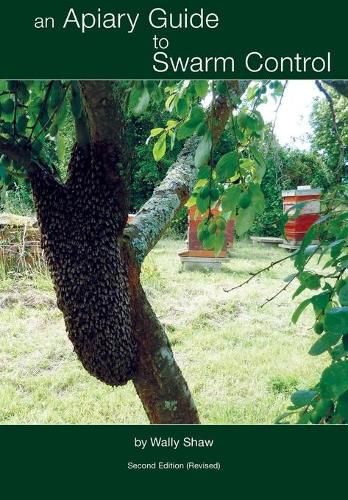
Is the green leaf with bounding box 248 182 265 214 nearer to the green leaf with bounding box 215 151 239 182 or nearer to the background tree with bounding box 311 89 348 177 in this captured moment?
the green leaf with bounding box 215 151 239 182

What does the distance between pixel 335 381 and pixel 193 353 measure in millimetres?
1216

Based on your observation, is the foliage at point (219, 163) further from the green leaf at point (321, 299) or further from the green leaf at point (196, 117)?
the green leaf at point (321, 299)

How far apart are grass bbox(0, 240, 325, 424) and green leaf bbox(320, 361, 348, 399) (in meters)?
0.92

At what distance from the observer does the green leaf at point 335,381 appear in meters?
0.34

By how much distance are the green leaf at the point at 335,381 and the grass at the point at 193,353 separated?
925 mm

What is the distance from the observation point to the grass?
1270 mm

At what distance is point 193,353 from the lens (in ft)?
5.03

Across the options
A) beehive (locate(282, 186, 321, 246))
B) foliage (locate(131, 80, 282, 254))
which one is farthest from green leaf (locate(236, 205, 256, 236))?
beehive (locate(282, 186, 321, 246))

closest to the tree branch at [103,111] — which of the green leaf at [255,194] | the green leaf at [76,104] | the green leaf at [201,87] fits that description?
the green leaf at [76,104]
